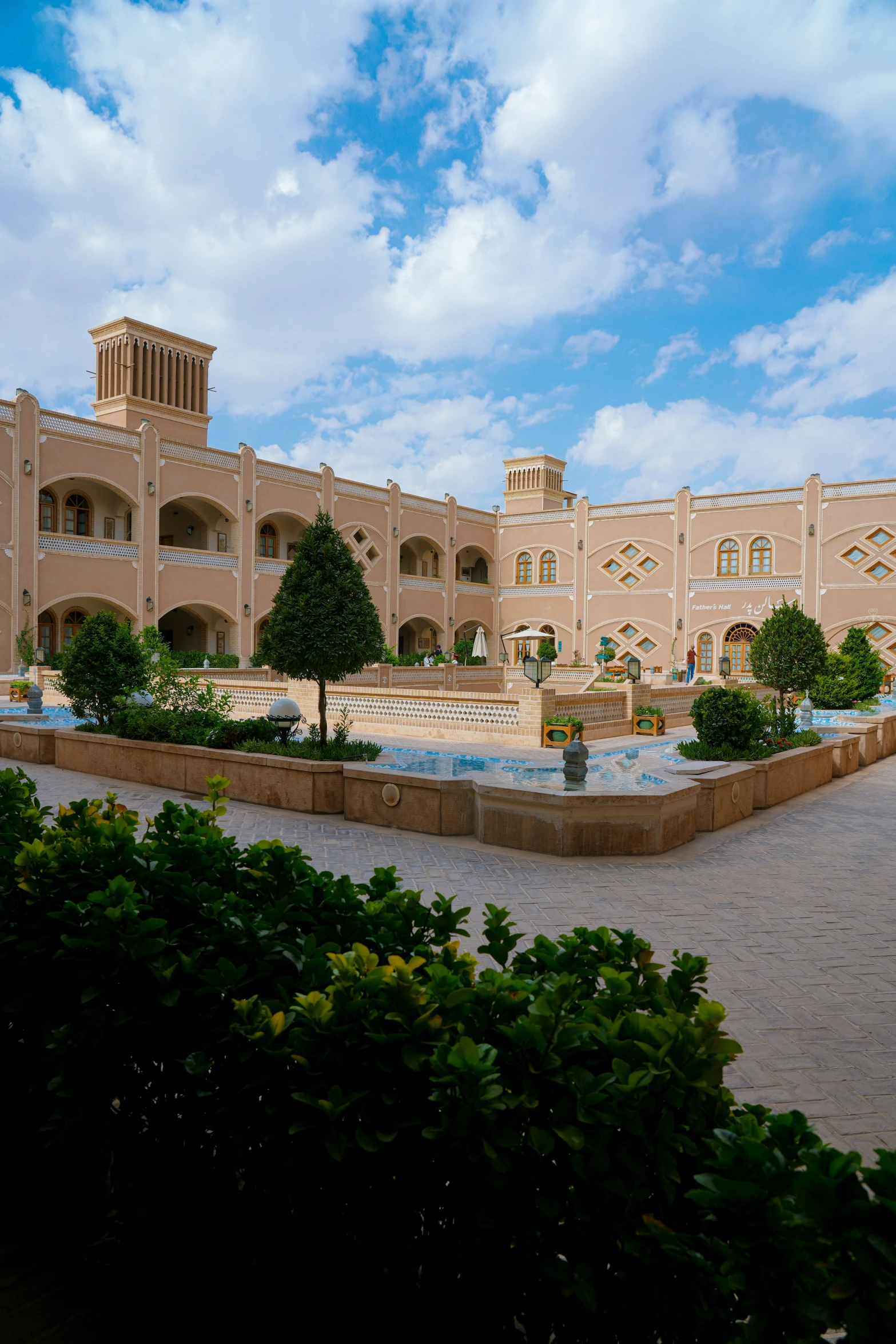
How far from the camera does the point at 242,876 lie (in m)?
2.57

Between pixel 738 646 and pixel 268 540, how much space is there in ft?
64.9

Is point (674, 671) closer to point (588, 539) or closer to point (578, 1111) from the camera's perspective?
point (588, 539)

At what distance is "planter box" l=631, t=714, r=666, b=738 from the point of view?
17.5m

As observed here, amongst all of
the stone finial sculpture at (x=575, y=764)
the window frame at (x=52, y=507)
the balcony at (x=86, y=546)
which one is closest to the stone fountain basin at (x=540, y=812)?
the stone finial sculpture at (x=575, y=764)

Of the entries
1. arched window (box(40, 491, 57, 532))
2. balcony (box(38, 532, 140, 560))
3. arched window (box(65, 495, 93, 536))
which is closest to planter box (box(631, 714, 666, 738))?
balcony (box(38, 532, 140, 560))

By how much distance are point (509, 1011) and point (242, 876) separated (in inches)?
44.2

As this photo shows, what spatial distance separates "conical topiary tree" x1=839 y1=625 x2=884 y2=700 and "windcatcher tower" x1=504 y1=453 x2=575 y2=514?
1161 inches

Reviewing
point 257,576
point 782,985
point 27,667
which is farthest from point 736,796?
point 257,576

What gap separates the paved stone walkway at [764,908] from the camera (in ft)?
11.7

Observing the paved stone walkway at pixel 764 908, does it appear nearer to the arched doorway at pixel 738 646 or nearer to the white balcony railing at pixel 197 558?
the white balcony railing at pixel 197 558

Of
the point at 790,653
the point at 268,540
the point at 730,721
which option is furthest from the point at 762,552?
the point at 730,721

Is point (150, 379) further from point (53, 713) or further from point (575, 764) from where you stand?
point (575, 764)

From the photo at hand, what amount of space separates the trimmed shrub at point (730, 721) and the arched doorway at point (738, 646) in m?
24.4

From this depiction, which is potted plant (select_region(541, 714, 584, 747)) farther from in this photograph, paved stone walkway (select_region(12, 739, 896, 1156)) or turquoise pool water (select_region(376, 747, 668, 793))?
paved stone walkway (select_region(12, 739, 896, 1156))
